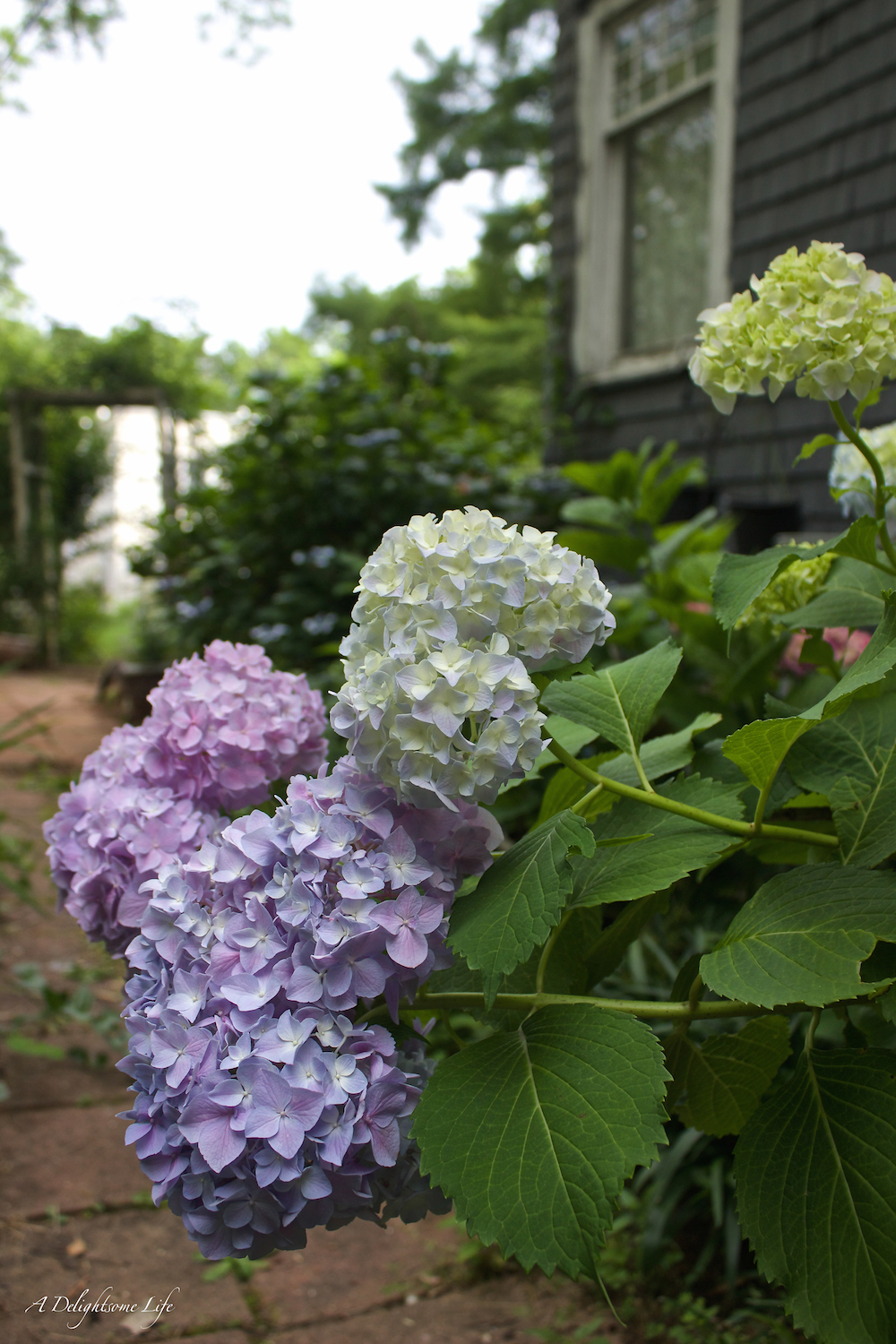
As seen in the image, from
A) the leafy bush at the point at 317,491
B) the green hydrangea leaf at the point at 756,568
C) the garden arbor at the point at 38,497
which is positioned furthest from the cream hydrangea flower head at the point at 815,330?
the garden arbor at the point at 38,497

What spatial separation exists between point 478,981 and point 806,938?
0.86 ft

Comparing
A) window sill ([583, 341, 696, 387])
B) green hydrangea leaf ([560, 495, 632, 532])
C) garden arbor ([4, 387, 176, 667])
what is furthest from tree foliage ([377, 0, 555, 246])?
green hydrangea leaf ([560, 495, 632, 532])

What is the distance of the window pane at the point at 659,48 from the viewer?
4422 millimetres

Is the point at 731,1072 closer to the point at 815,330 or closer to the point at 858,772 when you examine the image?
the point at 858,772

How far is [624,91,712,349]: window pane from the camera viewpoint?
457cm

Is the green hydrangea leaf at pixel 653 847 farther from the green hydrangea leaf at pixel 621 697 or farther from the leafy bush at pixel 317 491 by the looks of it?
the leafy bush at pixel 317 491

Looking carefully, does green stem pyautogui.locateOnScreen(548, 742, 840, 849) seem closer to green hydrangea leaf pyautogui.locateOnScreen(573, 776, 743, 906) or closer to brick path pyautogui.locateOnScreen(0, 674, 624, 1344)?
green hydrangea leaf pyautogui.locateOnScreen(573, 776, 743, 906)

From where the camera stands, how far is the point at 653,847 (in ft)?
2.45

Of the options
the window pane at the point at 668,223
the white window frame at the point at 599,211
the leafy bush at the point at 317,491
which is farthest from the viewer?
the white window frame at the point at 599,211

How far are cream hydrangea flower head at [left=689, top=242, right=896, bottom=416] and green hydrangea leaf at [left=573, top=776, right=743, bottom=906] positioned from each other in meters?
0.36

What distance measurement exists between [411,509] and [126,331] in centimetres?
715

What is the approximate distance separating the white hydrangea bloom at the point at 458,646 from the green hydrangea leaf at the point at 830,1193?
0.33 m

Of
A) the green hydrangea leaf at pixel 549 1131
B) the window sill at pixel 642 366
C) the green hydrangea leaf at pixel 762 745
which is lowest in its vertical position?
the green hydrangea leaf at pixel 549 1131

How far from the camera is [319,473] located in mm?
4516
